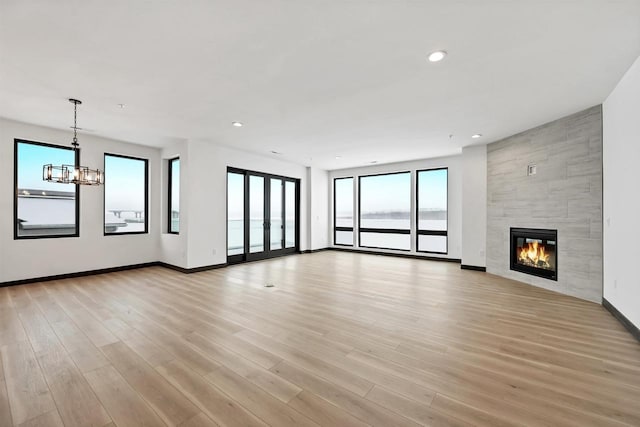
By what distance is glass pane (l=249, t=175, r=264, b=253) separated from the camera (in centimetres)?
733

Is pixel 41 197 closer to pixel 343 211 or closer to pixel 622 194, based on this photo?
pixel 343 211

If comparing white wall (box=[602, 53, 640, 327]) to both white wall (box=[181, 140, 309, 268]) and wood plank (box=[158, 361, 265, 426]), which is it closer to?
wood plank (box=[158, 361, 265, 426])

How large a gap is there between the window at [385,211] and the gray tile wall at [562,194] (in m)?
2.73

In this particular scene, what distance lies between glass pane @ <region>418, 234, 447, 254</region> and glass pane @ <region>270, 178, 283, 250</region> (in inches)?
164

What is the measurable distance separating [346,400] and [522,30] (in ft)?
10.6

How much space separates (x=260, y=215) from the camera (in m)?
7.63

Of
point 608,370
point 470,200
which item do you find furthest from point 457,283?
point 608,370

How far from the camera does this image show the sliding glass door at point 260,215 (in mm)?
6938

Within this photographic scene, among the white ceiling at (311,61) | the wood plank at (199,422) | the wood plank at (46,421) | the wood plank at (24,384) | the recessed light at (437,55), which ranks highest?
the white ceiling at (311,61)

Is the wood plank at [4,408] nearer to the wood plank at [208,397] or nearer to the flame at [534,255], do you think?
the wood plank at [208,397]

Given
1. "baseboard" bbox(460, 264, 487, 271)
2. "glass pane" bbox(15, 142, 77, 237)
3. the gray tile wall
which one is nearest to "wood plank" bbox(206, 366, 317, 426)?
the gray tile wall

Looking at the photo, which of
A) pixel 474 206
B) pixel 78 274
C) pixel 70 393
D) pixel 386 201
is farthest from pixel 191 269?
pixel 474 206

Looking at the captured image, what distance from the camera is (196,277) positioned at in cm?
549

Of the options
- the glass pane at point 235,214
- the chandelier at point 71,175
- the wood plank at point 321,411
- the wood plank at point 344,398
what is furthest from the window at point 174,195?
the wood plank at point 321,411
